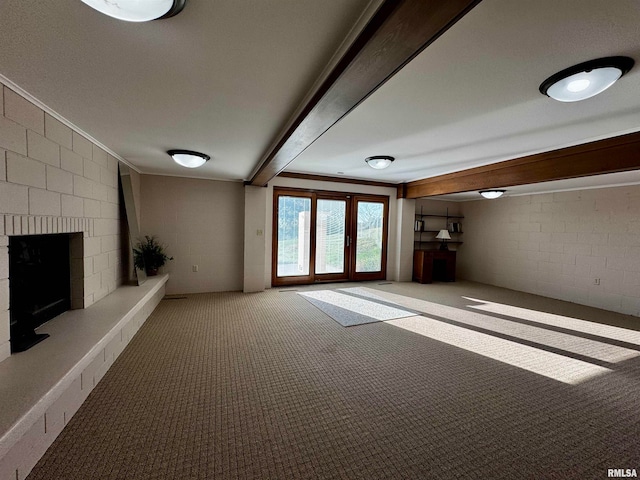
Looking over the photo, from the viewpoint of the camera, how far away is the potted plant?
4.11m

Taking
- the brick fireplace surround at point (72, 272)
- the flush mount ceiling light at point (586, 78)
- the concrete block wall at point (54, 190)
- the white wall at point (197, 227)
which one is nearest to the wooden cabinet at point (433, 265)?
the white wall at point (197, 227)

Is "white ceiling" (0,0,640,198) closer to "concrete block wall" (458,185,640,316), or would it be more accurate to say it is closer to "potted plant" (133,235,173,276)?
"potted plant" (133,235,173,276)

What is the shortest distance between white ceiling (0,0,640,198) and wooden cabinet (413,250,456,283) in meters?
3.81

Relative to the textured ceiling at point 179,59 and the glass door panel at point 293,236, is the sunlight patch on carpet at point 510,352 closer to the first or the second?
the glass door panel at point 293,236

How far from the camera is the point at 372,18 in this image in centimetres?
114

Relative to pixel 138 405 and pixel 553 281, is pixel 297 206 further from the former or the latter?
pixel 553 281

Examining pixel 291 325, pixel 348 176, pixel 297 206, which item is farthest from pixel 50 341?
→ pixel 348 176

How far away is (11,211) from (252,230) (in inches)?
135

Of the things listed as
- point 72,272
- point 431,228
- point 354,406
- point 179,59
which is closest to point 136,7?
point 179,59

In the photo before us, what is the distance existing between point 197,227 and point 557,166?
18.2ft

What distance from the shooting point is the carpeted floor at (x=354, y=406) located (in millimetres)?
1477

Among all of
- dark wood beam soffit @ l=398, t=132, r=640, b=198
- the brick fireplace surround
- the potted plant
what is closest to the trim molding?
dark wood beam soffit @ l=398, t=132, r=640, b=198

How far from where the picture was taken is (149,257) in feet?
14.1

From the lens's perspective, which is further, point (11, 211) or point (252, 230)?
point (252, 230)
